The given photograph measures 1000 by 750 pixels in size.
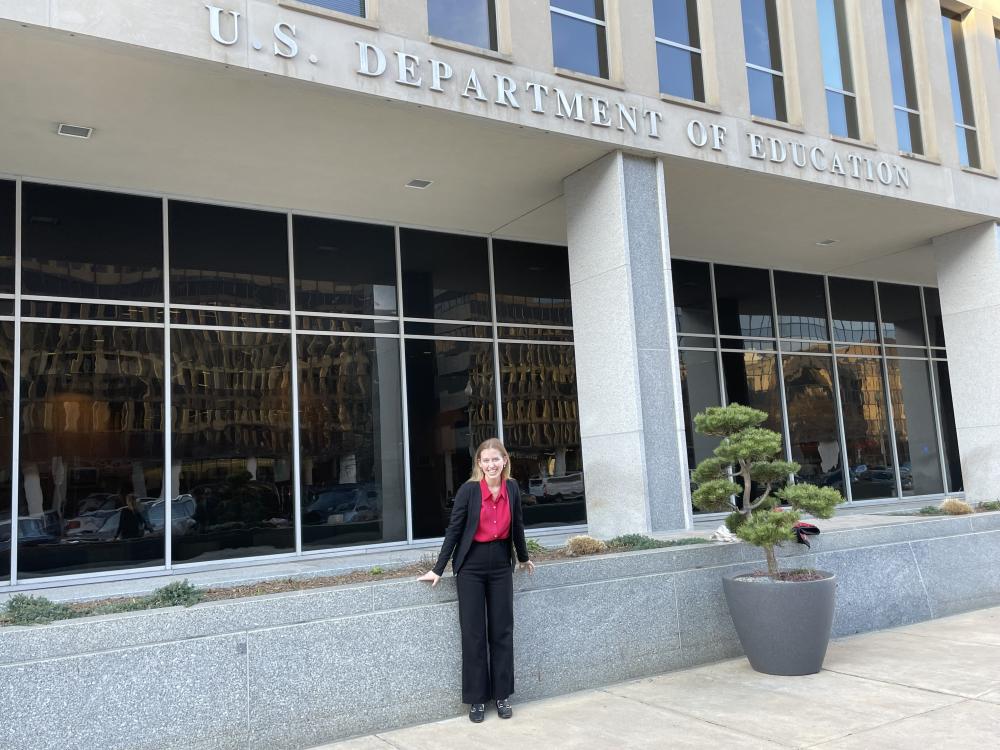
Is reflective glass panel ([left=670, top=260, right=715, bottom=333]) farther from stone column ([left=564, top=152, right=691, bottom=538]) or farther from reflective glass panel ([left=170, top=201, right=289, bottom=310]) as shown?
reflective glass panel ([left=170, top=201, right=289, bottom=310])

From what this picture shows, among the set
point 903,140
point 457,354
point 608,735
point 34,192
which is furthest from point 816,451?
point 34,192

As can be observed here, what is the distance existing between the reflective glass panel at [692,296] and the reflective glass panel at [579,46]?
5628mm

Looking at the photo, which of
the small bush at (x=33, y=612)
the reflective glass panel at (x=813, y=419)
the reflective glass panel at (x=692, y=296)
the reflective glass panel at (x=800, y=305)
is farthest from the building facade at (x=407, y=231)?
the small bush at (x=33, y=612)

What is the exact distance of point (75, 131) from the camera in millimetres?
8906

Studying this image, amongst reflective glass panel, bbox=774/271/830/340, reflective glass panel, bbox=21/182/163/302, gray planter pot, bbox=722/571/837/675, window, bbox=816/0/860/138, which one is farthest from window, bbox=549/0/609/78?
reflective glass panel, bbox=774/271/830/340

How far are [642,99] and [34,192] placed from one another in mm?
7502

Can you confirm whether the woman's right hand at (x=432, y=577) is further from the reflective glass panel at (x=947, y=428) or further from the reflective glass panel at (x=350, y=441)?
→ the reflective glass panel at (x=947, y=428)

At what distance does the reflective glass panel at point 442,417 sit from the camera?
12.5 m

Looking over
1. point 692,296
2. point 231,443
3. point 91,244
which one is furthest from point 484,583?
point 692,296

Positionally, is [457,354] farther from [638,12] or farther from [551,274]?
[638,12]

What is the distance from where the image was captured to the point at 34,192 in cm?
1025

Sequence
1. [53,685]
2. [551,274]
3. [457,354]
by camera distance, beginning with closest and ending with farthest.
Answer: [53,685], [457,354], [551,274]

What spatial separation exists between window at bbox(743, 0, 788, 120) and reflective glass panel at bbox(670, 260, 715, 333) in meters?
3.89

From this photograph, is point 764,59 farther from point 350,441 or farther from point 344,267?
point 350,441
